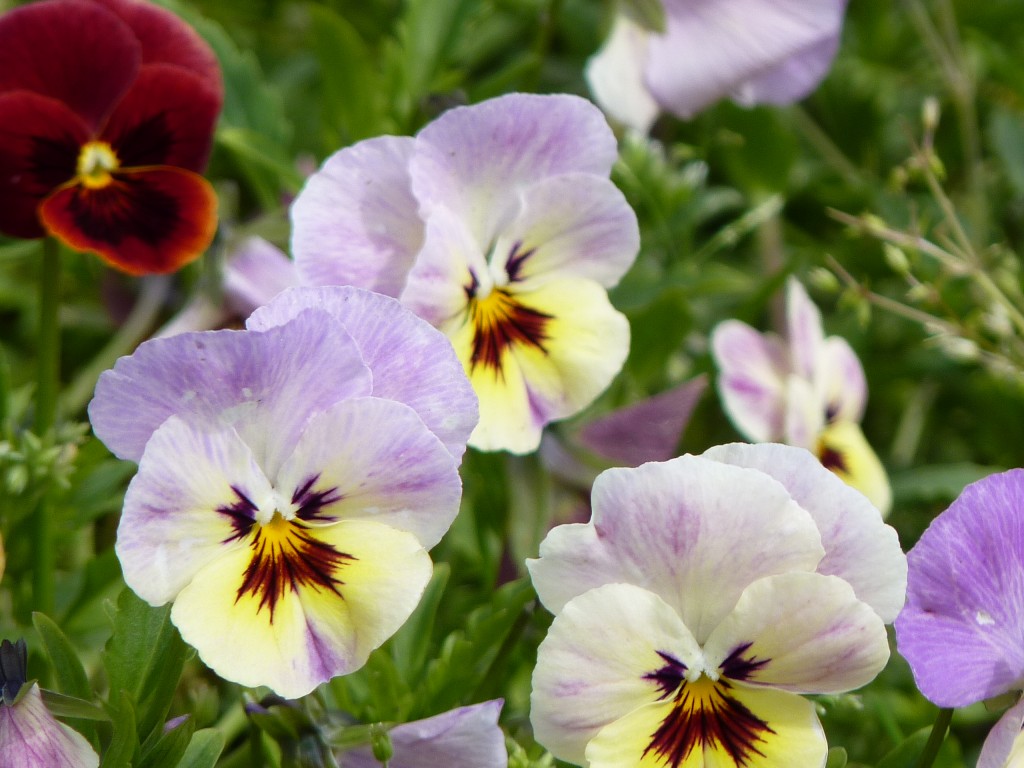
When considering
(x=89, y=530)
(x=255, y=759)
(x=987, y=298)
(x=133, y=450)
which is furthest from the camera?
(x=987, y=298)

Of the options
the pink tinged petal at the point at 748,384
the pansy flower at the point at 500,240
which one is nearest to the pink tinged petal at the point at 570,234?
the pansy flower at the point at 500,240

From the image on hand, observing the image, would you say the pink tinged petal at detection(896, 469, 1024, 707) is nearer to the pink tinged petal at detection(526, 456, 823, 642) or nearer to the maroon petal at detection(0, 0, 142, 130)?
the pink tinged petal at detection(526, 456, 823, 642)

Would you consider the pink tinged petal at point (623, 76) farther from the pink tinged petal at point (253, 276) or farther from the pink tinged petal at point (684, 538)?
the pink tinged petal at point (684, 538)

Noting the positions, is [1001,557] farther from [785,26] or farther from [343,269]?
[785,26]

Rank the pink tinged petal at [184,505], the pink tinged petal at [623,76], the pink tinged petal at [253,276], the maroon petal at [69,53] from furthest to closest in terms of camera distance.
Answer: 1. the pink tinged petal at [623,76]
2. the pink tinged petal at [253,276]
3. the maroon petal at [69,53]
4. the pink tinged petal at [184,505]

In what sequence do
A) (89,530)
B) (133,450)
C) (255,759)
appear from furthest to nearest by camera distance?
1. (89,530)
2. (255,759)
3. (133,450)

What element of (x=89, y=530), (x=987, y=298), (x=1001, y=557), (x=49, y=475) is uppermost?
(x=1001, y=557)

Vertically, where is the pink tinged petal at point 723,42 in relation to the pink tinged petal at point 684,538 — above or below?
below

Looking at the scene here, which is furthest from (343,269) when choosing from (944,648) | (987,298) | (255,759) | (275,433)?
(987,298)

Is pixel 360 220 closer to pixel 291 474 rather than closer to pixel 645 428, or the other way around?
pixel 291 474
